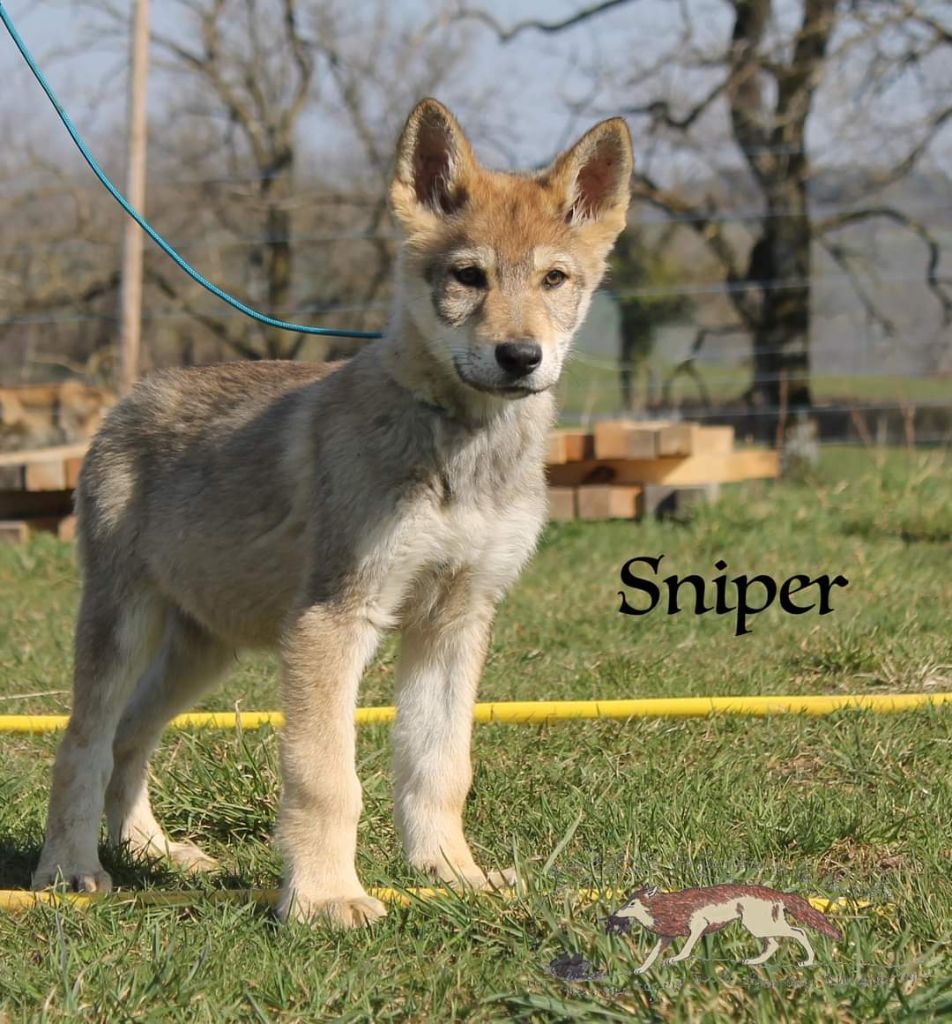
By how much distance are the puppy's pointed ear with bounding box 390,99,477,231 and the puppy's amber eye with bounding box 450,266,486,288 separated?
0.77 ft

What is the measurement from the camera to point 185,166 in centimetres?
1866

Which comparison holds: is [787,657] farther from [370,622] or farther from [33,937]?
[33,937]

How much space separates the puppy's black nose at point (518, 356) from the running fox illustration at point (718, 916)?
1.25m

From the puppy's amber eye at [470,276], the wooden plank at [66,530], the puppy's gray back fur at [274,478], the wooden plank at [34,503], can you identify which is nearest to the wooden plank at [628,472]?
the wooden plank at [66,530]

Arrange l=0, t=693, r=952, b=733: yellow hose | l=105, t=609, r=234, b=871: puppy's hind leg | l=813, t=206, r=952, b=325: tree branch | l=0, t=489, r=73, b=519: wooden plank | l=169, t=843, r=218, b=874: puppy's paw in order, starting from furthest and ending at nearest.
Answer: l=813, t=206, r=952, b=325: tree branch
l=0, t=489, r=73, b=519: wooden plank
l=0, t=693, r=952, b=733: yellow hose
l=105, t=609, r=234, b=871: puppy's hind leg
l=169, t=843, r=218, b=874: puppy's paw

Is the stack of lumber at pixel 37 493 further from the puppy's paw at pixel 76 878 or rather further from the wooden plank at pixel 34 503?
the puppy's paw at pixel 76 878

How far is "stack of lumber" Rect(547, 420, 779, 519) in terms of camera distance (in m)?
9.24

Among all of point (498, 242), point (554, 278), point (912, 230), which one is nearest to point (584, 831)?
point (554, 278)

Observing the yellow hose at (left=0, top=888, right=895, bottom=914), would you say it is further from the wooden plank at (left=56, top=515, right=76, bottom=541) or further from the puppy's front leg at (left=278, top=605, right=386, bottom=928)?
the wooden plank at (left=56, top=515, right=76, bottom=541)

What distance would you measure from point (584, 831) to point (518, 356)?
134cm

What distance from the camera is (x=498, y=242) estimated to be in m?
3.51

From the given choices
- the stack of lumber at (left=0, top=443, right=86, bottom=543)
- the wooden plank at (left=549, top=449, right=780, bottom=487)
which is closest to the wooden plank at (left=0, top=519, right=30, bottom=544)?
the stack of lumber at (left=0, top=443, right=86, bottom=543)

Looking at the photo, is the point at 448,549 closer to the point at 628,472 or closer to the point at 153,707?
the point at 153,707

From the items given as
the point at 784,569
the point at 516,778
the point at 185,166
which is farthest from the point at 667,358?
the point at 516,778
